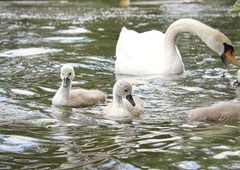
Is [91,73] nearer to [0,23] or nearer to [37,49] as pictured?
[37,49]

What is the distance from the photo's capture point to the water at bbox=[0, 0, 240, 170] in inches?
261

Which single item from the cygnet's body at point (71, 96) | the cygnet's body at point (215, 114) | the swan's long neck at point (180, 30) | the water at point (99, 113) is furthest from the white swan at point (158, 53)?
the cygnet's body at point (215, 114)

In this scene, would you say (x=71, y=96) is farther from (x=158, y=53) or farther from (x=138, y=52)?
(x=158, y=53)

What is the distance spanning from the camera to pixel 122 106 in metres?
9.06

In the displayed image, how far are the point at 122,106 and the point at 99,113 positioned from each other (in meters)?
0.47

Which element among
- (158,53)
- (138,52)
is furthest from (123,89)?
(158,53)

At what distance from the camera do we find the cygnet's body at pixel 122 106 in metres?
8.94

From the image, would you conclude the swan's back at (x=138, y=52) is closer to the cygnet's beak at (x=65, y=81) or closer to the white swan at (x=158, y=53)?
the white swan at (x=158, y=53)

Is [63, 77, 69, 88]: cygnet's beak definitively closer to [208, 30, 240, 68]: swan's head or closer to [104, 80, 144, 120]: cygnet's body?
[104, 80, 144, 120]: cygnet's body

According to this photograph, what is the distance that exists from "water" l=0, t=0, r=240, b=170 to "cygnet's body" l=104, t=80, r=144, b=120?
0.18 m

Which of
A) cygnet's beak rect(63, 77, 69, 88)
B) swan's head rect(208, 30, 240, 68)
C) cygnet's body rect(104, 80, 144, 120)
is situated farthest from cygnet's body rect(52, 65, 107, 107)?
swan's head rect(208, 30, 240, 68)

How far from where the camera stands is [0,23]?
24.0 metres

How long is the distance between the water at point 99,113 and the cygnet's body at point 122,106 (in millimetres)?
176

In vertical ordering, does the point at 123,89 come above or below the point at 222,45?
below
